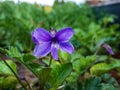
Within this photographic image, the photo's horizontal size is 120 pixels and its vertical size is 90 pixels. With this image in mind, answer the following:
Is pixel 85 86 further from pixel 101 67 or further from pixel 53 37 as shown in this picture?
pixel 101 67

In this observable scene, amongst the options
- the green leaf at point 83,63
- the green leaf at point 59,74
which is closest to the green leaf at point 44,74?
the green leaf at point 59,74

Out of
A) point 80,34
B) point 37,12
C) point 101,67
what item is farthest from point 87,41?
point 37,12

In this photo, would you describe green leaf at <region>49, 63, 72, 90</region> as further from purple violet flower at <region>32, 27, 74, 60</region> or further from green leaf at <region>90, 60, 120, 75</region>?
green leaf at <region>90, 60, 120, 75</region>

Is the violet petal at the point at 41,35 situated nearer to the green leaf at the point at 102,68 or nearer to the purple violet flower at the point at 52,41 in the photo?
the purple violet flower at the point at 52,41

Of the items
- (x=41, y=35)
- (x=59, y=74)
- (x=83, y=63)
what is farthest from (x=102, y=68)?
(x=41, y=35)

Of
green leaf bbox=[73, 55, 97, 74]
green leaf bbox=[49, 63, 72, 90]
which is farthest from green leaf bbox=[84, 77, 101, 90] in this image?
green leaf bbox=[73, 55, 97, 74]
